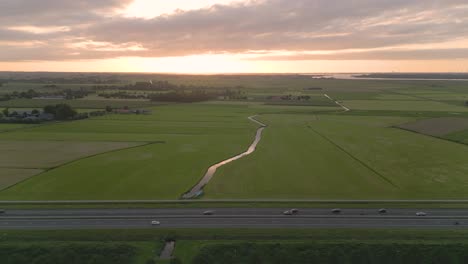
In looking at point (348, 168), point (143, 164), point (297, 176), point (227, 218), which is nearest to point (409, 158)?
point (348, 168)

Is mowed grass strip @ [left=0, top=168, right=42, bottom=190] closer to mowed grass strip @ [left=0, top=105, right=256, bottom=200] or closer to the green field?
mowed grass strip @ [left=0, top=105, right=256, bottom=200]

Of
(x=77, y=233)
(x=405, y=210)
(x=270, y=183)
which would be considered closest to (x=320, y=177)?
(x=270, y=183)

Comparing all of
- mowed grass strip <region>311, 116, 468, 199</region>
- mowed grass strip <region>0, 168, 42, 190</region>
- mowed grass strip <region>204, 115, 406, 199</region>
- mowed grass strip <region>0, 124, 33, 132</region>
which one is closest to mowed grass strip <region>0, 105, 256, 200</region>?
mowed grass strip <region>0, 168, 42, 190</region>

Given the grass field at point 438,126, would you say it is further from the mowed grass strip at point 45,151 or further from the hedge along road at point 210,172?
the mowed grass strip at point 45,151

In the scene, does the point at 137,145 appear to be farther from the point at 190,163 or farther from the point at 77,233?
the point at 77,233

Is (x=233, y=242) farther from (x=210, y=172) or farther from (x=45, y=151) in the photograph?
(x=45, y=151)

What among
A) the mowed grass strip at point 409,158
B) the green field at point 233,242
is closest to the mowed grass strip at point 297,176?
the mowed grass strip at point 409,158
